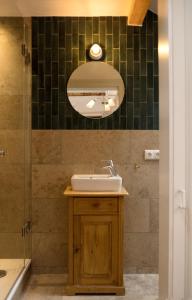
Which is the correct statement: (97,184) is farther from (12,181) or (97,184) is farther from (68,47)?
(68,47)

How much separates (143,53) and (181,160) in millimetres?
1885

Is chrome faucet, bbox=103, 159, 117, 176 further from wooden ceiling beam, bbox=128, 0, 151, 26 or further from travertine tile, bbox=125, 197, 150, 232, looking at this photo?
wooden ceiling beam, bbox=128, 0, 151, 26

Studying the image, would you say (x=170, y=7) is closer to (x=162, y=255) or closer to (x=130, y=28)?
(x=162, y=255)

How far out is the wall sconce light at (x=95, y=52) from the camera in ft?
10.2

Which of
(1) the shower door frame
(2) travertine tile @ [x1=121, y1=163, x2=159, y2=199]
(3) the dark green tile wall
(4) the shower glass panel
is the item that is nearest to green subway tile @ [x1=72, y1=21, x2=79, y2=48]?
(3) the dark green tile wall

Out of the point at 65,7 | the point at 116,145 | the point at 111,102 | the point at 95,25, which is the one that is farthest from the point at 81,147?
the point at 65,7

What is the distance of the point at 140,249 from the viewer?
3.15 meters

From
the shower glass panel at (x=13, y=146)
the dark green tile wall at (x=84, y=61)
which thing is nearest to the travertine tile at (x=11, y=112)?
the shower glass panel at (x=13, y=146)


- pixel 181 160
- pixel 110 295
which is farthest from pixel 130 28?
pixel 110 295

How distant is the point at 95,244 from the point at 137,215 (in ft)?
2.17

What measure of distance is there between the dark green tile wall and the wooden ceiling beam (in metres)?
0.12

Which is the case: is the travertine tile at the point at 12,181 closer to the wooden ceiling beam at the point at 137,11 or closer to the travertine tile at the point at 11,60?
the travertine tile at the point at 11,60

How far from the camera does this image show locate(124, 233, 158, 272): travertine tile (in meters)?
3.15

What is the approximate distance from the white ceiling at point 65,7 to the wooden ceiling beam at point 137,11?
0.10m
